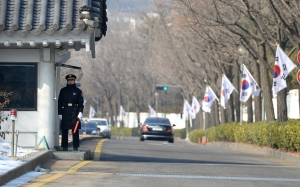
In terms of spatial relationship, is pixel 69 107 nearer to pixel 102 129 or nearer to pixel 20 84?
pixel 20 84

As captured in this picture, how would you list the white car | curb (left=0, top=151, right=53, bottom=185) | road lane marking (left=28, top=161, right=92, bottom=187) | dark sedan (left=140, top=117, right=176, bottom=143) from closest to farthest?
curb (left=0, top=151, right=53, bottom=185)
road lane marking (left=28, top=161, right=92, bottom=187)
dark sedan (left=140, top=117, right=176, bottom=143)
the white car

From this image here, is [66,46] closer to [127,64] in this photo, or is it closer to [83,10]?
[83,10]

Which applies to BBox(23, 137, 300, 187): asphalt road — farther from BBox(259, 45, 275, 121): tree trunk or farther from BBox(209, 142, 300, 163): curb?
BBox(259, 45, 275, 121): tree trunk

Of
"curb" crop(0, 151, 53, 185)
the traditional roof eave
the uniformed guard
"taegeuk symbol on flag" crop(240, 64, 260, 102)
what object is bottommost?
"curb" crop(0, 151, 53, 185)

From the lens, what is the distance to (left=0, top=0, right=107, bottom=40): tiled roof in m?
15.0

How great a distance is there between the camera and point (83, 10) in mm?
14844

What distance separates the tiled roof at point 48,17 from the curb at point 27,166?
105 inches

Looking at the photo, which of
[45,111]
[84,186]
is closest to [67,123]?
[45,111]

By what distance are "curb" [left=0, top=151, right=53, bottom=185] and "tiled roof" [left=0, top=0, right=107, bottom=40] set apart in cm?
266

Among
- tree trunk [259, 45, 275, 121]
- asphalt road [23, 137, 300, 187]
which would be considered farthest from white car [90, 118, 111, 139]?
asphalt road [23, 137, 300, 187]

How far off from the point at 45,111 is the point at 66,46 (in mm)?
1586

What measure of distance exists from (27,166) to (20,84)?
418cm

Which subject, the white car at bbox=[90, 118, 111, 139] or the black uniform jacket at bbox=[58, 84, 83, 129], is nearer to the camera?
the black uniform jacket at bbox=[58, 84, 83, 129]

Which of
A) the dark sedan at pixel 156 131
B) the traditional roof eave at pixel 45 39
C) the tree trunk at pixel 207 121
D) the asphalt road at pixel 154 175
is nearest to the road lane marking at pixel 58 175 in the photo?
the asphalt road at pixel 154 175
